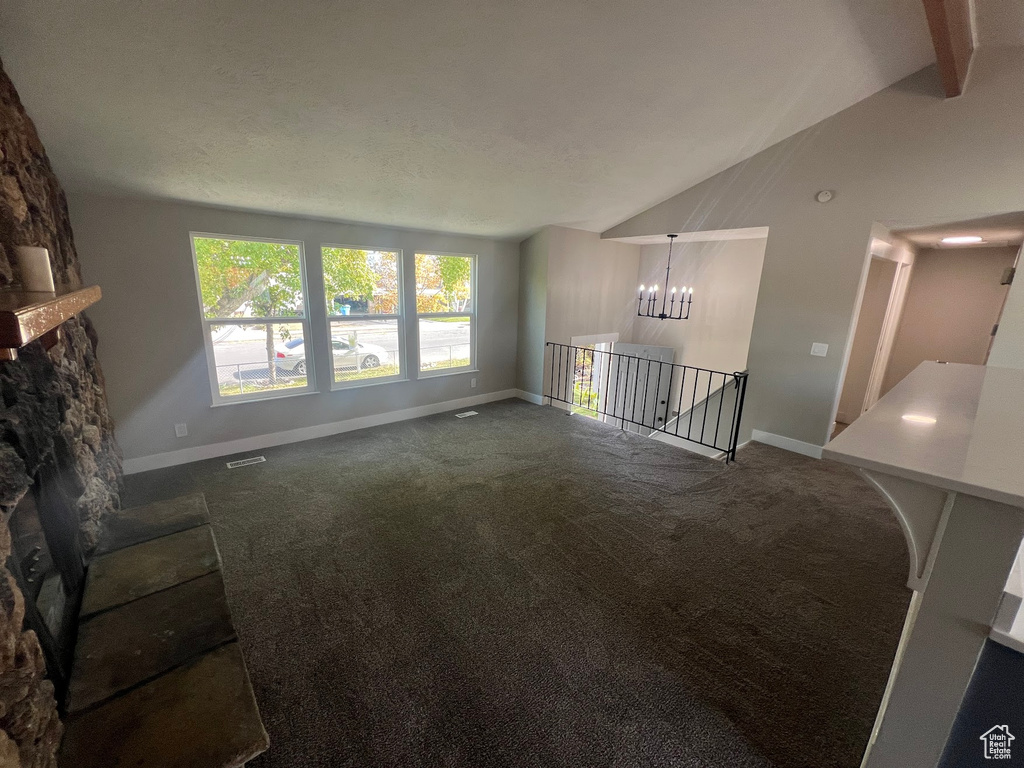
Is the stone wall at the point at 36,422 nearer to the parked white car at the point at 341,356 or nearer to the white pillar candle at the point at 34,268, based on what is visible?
the white pillar candle at the point at 34,268

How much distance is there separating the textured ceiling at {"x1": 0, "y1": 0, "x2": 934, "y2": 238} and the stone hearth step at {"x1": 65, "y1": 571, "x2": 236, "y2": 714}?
91.4 inches

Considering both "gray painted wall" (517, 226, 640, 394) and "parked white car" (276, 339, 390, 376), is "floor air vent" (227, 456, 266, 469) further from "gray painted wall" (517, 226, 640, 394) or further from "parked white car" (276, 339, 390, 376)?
"gray painted wall" (517, 226, 640, 394)

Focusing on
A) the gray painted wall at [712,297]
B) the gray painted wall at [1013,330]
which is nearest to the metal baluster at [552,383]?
the gray painted wall at [712,297]

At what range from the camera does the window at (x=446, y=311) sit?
15.5ft

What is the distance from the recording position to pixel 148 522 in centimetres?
210

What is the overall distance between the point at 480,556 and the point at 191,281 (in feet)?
10.5

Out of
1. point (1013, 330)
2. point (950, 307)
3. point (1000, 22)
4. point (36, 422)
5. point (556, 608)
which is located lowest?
point (556, 608)

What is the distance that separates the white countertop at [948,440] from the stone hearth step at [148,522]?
2.75 meters

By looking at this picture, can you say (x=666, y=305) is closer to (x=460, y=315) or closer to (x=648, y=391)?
(x=648, y=391)

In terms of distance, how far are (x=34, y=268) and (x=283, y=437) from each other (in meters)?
2.94

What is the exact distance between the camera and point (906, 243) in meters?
4.30

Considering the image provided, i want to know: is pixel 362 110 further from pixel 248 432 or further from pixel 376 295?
pixel 248 432

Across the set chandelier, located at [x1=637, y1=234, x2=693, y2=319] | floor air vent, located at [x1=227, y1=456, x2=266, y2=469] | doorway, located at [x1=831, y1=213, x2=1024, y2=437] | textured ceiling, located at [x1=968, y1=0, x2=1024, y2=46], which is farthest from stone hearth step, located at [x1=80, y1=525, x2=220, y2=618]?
chandelier, located at [x1=637, y1=234, x2=693, y2=319]

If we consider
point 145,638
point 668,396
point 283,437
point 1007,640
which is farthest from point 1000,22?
point 283,437
